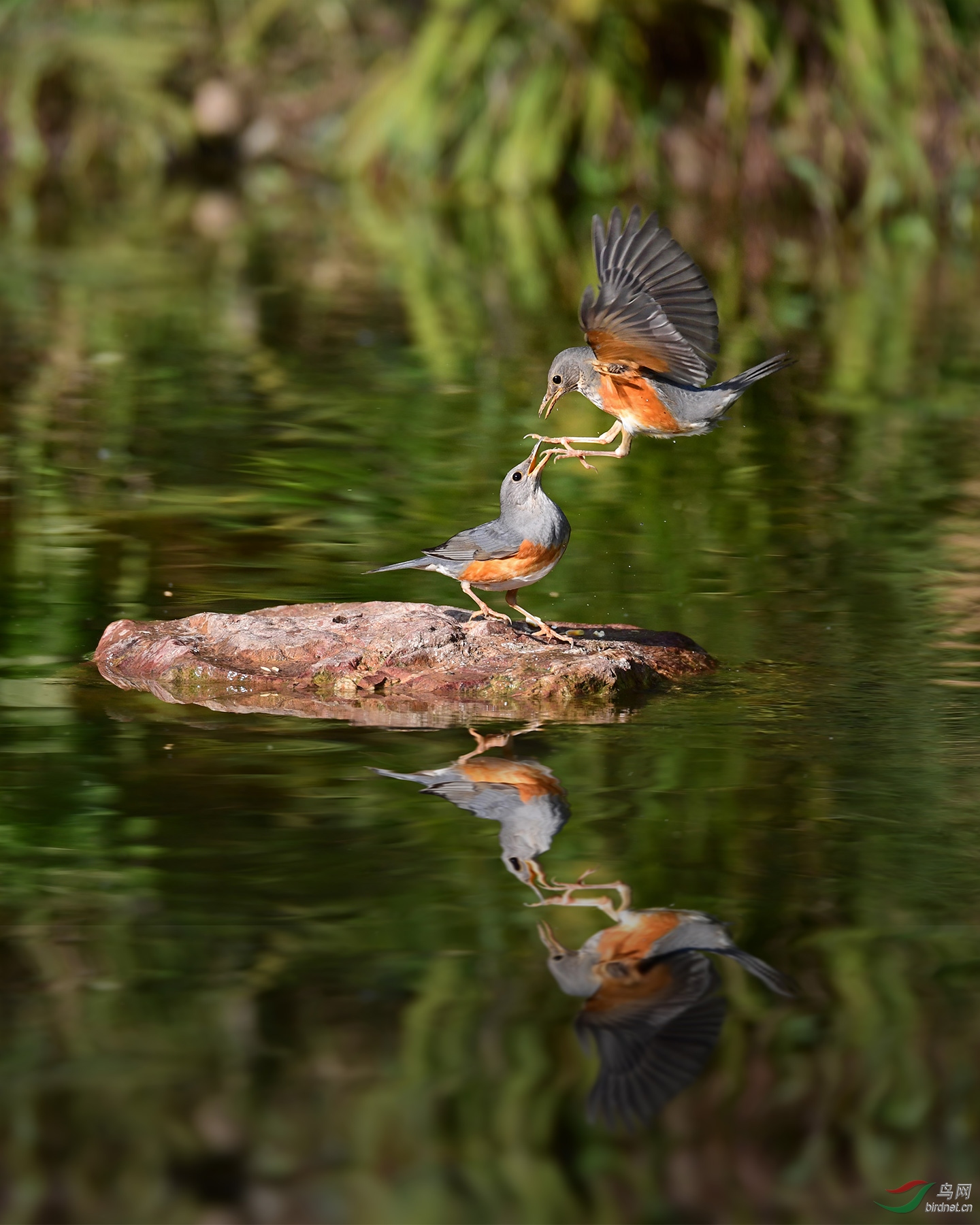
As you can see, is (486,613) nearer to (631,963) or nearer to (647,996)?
(631,963)

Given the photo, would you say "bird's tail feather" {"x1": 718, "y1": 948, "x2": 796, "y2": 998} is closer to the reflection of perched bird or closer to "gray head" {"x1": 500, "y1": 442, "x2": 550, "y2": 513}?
the reflection of perched bird

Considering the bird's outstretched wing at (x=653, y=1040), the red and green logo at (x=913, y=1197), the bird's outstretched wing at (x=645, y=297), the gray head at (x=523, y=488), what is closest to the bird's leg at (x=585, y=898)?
the bird's outstretched wing at (x=653, y=1040)

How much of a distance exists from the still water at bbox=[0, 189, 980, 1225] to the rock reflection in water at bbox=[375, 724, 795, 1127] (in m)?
0.03

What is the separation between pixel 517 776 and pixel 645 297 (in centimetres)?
123

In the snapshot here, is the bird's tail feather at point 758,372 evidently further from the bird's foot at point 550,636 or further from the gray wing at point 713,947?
the gray wing at point 713,947

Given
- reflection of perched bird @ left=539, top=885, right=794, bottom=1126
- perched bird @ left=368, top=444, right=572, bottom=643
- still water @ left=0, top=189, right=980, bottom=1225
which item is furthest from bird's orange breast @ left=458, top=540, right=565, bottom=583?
reflection of perched bird @ left=539, top=885, right=794, bottom=1126

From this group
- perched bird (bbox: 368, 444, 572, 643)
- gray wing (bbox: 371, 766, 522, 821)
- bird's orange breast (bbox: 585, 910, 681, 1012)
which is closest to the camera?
bird's orange breast (bbox: 585, 910, 681, 1012)

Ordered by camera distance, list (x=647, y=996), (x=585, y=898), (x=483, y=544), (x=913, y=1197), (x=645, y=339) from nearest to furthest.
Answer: (x=913, y=1197)
(x=647, y=996)
(x=585, y=898)
(x=645, y=339)
(x=483, y=544)

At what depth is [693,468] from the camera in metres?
8.28

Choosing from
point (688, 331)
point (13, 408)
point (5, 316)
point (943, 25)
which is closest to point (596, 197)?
point (943, 25)

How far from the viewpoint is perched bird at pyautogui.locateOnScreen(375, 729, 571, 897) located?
4.14 m

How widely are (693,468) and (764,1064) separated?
5.19 meters

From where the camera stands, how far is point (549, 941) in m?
3.68

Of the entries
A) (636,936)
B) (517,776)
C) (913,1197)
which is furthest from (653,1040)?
(517,776)
